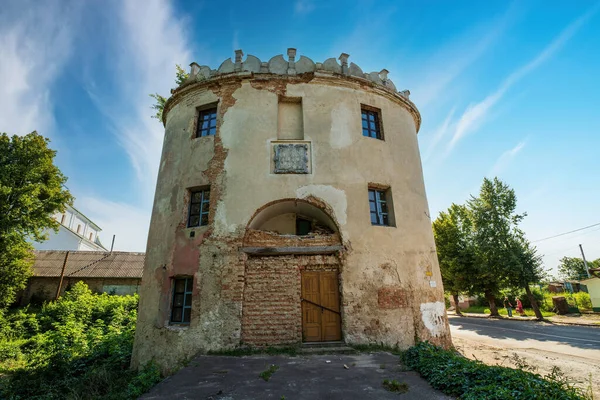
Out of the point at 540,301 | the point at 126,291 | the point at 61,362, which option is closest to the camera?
the point at 61,362

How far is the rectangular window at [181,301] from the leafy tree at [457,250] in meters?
23.9

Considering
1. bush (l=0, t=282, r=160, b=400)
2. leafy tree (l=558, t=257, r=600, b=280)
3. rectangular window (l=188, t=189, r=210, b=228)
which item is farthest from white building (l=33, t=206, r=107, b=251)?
leafy tree (l=558, t=257, r=600, b=280)

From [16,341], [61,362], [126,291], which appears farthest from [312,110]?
[126,291]

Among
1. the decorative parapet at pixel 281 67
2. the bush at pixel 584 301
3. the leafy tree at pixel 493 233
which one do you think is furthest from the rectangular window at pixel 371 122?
the bush at pixel 584 301

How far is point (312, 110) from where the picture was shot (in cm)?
1096

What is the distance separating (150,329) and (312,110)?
906 cm

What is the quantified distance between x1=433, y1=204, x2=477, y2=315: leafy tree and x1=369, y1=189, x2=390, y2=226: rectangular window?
62.0 ft

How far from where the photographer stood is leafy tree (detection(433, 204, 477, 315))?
2609 centimetres

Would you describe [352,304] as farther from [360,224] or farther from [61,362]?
[61,362]

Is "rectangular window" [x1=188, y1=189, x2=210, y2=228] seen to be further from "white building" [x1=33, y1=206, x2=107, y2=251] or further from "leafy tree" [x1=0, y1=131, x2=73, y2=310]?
"white building" [x1=33, y1=206, x2=107, y2=251]

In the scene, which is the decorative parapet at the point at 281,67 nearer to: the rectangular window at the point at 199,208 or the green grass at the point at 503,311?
the rectangular window at the point at 199,208

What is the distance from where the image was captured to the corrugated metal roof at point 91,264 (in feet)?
75.1

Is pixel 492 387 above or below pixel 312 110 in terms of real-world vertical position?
below

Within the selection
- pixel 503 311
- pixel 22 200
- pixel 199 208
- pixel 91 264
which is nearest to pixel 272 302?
pixel 199 208
